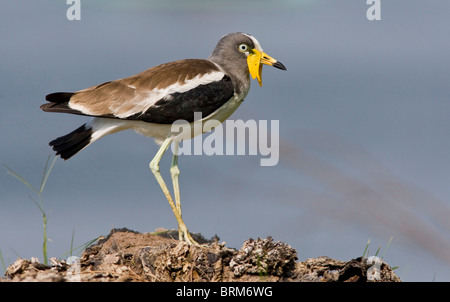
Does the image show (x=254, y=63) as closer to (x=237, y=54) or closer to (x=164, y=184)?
(x=237, y=54)

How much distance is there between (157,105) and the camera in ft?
26.7

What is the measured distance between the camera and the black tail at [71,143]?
26.9ft

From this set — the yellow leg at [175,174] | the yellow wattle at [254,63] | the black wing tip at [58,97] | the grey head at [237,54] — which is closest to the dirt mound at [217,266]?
the yellow leg at [175,174]

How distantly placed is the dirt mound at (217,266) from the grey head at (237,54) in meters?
3.01

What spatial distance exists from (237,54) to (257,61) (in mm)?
293

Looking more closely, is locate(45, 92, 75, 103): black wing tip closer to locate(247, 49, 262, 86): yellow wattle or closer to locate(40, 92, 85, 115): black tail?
locate(40, 92, 85, 115): black tail

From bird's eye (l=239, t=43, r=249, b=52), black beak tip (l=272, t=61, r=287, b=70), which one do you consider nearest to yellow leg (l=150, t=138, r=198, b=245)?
bird's eye (l=239, t=43, r=249, b=52)

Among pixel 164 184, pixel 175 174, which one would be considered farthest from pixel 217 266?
pixel 175 174

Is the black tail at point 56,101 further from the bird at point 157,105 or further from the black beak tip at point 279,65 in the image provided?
the black beak tip at point 279,65

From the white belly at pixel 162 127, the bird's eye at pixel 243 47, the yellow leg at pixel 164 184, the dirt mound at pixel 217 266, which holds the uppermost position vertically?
the bird's eye at pixel 243 47

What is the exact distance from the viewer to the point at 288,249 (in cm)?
647

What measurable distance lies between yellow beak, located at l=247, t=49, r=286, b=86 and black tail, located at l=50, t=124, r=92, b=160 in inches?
92.8

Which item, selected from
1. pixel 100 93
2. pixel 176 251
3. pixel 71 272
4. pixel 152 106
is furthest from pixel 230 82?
pixel 71 272

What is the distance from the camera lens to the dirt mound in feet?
20.5
